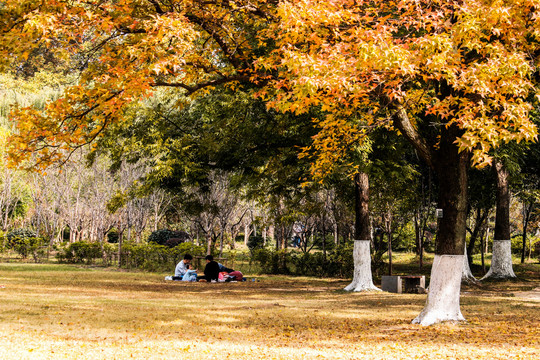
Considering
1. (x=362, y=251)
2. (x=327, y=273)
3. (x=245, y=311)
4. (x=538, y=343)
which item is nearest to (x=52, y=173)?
(x=327, y=273)

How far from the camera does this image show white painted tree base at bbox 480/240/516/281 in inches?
855

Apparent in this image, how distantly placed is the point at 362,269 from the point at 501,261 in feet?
25.8

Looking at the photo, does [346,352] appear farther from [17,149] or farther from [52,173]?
[52,173]

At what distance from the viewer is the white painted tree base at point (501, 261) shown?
21.7m

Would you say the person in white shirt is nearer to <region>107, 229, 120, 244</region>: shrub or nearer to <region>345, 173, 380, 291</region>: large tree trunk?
<region>345, 173, 380, 291</region>: large tree trunk

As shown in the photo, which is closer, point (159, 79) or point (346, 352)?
point (346, 352)

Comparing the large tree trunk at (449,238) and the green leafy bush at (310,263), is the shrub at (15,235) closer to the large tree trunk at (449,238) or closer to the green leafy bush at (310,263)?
the green leafy bush at (310,263)

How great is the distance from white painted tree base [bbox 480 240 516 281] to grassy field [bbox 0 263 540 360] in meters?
6.51

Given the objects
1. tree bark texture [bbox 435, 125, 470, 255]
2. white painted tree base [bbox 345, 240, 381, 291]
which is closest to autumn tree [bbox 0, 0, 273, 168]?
tree bark texture [bbox 435, 125, 470, 255]

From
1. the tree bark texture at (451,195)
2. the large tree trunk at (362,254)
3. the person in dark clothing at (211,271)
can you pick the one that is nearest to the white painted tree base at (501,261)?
the large tree trunk at (362,254)

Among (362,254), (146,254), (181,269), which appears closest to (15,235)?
(146,254)

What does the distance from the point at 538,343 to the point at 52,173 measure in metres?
27.8

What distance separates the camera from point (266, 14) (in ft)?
40.6

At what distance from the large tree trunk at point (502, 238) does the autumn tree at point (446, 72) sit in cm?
1233
